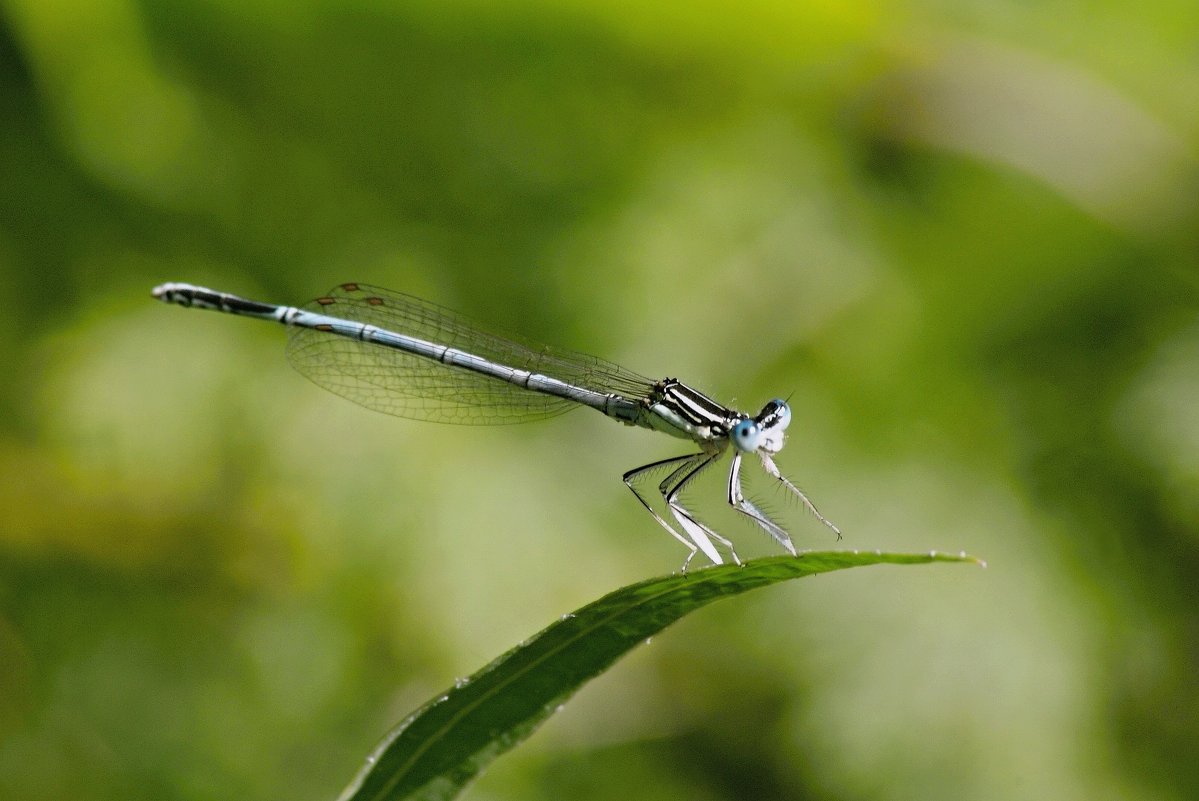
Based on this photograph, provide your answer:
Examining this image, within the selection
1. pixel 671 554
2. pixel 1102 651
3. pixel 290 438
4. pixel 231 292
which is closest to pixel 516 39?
pixel 231 292

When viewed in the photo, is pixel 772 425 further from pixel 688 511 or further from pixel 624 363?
pixel 624 363

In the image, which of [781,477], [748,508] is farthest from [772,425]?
[748,508]

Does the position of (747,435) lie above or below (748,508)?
above

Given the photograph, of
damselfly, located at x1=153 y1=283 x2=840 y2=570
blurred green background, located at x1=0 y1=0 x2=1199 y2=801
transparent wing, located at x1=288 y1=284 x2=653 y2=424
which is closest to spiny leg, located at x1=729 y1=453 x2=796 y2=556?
damselfly, located at x1=153 y1=283 x2=840 y2=570

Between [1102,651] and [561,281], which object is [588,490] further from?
[1102,651]

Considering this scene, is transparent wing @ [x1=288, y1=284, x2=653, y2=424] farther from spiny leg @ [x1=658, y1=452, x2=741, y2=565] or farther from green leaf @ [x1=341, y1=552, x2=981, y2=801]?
green leaf @ [x1=341, y1=552, x2=981, y2=801]

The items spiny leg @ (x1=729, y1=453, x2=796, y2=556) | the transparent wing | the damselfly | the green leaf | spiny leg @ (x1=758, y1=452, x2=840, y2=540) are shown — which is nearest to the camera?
the green leaf
